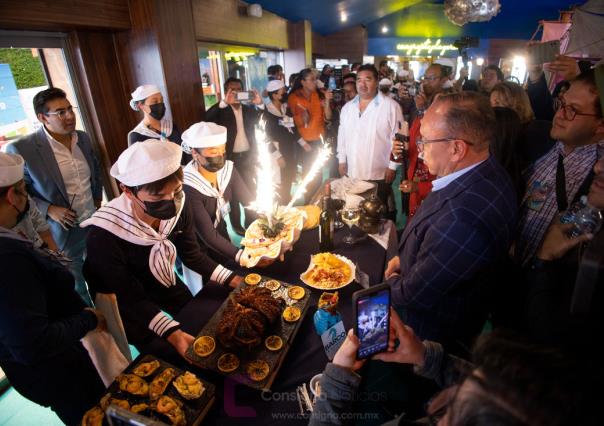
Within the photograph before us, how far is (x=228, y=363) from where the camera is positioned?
158 cm

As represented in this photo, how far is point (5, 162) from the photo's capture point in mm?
1696

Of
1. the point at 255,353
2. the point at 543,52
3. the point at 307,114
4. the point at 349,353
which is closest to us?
the point at 349,353

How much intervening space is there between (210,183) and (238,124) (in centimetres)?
238

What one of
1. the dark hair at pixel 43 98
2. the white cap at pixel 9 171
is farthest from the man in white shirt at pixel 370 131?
the white cap at pixel 9 171

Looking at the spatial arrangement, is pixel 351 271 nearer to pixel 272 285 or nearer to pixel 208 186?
pixel 272 285

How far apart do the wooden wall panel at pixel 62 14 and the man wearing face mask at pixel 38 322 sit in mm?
1621

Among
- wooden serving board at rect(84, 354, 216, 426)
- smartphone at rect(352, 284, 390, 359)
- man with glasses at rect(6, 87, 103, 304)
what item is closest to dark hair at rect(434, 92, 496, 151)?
smartphone at rect(352, 284, 390, 359)

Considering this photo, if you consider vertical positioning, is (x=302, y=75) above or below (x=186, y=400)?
above

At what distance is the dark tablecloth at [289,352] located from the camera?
4.65 feet

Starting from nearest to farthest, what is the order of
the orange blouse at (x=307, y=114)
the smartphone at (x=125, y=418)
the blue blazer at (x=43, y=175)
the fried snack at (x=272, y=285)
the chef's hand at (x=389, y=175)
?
1. the smartphone at (x=125, y=418)
2. the fried snack at (x=272, y=285)
3. the blue blazer at (x=43, y=175)
4. the chef's hand at (x=389, y=175)
5. the orange blouse at (x=307, y=114)

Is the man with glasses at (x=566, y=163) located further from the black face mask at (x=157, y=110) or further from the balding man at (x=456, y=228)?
the black face mask at (x=157, y=110)

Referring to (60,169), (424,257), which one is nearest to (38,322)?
(424,257)

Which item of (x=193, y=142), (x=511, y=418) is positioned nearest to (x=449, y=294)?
(x=511, y=418)

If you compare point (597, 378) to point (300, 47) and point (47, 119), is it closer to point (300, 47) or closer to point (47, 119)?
point (47, 119)
